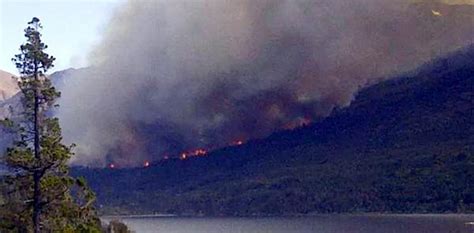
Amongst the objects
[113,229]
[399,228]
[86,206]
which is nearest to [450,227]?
[399,228]

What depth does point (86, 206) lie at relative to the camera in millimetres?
47031

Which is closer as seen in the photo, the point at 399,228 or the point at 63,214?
the point at 63,214

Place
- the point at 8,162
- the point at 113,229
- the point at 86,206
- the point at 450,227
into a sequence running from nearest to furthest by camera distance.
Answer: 1. the point at 8,162
2. the point at 86,206
3. the point at 113,229
4. the point at 450,227

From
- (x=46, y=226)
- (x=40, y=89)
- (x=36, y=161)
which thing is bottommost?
(x=46, y=226)

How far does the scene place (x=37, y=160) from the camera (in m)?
43.4

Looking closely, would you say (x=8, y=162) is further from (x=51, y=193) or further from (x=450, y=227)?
(x=450, y=227)

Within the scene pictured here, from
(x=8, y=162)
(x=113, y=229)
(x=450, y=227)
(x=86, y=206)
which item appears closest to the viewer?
(x=8, y=162)

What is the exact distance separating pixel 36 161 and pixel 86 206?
15.7 ft

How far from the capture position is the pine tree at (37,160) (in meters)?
43.2

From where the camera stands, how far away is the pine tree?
142 ft

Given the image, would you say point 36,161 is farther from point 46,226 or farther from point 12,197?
point 12,197

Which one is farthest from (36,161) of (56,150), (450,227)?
(450,227)

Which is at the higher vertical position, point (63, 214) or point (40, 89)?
point (40, 89)

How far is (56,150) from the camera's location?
4353cm
